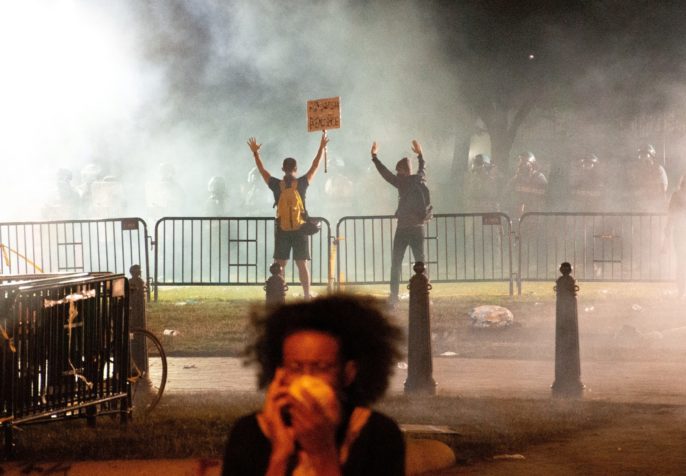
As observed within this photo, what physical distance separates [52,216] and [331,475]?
24855mm

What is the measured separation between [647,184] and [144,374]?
19047 mm

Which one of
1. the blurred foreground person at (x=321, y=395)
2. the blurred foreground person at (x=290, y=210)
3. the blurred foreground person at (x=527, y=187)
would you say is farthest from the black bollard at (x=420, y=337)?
the blurred foreground person at (x=527, y=187)

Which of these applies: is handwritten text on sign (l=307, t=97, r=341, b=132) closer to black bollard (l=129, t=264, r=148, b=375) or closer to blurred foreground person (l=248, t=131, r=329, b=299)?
blurred foreground person (l=248, t=131, r=329, b=299)

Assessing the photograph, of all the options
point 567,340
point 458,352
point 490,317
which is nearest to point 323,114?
point 490,317

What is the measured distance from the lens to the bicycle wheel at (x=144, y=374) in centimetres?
815

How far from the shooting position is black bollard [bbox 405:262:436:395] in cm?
841

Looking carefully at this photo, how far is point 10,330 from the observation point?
6.25m

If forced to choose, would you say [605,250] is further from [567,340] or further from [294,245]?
[567,340]

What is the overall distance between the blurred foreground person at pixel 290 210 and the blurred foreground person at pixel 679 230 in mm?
5389

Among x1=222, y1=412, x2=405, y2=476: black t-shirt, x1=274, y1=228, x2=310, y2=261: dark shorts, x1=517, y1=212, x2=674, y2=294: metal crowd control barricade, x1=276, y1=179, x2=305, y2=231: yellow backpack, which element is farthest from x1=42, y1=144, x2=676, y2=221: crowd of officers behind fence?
x1=222, y1=412, x2=405, y2=476: black t-shirt

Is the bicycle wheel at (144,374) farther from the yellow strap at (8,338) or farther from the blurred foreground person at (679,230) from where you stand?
the blurred foreground person at (679,230)

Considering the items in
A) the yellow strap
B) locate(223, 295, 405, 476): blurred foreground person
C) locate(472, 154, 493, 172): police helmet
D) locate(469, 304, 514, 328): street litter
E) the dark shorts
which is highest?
locate(472, 154, 493, 172): police helmet

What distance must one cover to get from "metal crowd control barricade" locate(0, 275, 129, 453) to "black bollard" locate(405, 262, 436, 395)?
2213mm

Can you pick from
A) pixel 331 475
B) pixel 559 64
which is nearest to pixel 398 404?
pixel 331 475
